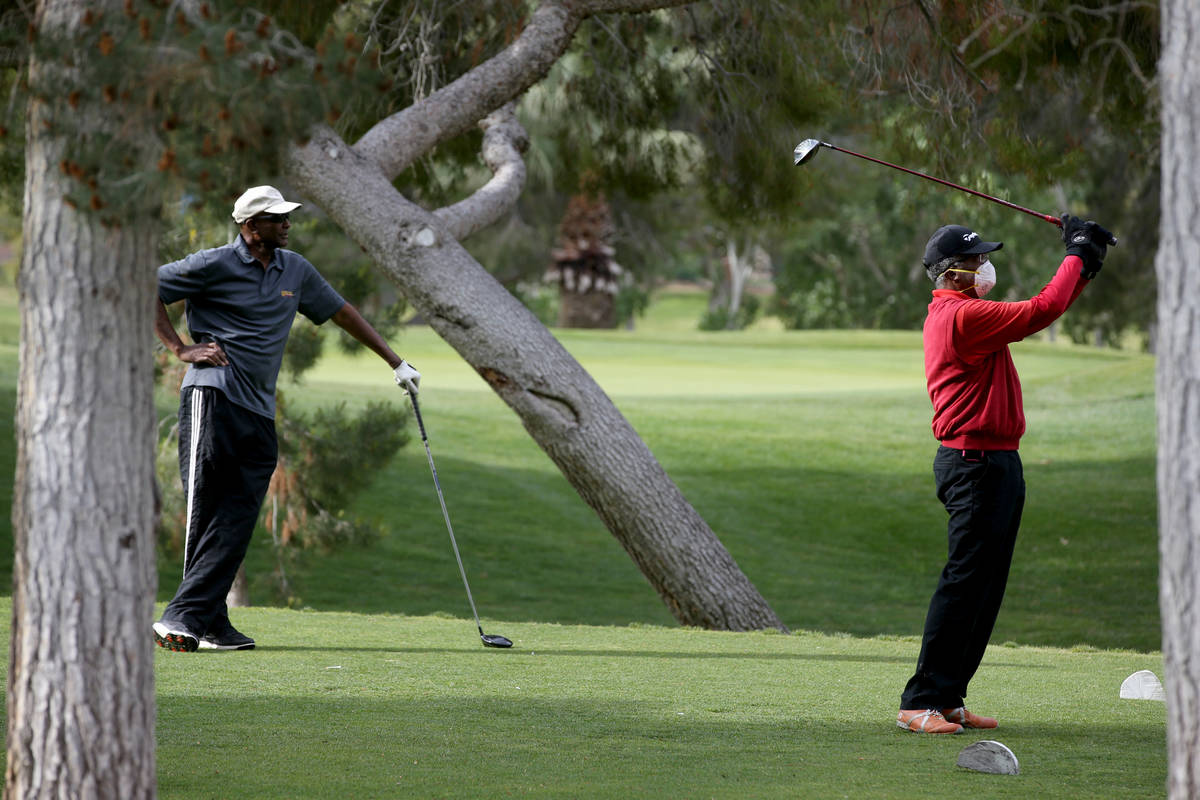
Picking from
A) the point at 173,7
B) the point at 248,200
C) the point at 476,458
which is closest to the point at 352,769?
the point at 173,7

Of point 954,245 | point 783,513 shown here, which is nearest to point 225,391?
point 954,245

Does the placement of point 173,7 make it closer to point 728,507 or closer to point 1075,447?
point 728,507

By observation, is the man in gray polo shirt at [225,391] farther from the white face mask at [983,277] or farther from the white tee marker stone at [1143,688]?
the white tee marker stone at [1143,688]

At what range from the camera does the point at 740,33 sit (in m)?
10.0

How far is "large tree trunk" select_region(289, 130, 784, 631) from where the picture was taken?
7.99 meters

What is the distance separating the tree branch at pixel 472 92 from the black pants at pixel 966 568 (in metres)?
4.59

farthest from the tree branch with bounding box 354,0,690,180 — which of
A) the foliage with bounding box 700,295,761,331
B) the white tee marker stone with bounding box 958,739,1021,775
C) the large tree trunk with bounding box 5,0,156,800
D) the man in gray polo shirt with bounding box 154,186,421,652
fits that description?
the foliage with bounding box 700,295,761,331

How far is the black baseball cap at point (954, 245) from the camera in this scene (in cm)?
452

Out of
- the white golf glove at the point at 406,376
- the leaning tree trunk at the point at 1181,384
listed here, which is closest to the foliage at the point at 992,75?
the white golf glove at the point at 406,376

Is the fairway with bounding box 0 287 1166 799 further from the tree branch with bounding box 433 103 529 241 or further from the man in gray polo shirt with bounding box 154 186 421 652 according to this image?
the tree branch with bounding box 433 103 529 241

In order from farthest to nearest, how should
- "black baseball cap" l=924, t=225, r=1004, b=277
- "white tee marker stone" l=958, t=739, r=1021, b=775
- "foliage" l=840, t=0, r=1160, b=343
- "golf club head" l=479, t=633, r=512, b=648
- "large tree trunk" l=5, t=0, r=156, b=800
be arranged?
"foliage" l=840, t=0, r=1160, b=343 < "golf club head" l=479, t=633, r=512, b=648 < "black baseball cap" l=924, t=225, r=1004, b=277 < "white tee marker stone" l=958, t=739, r=1021, b=775 < "large tree trunk" l=5, t=0, r=156, b=800

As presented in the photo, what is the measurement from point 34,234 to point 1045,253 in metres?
46.8

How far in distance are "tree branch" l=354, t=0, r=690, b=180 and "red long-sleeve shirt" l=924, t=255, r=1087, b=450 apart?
4358 millimetres

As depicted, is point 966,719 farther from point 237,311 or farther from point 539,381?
point 539,381
